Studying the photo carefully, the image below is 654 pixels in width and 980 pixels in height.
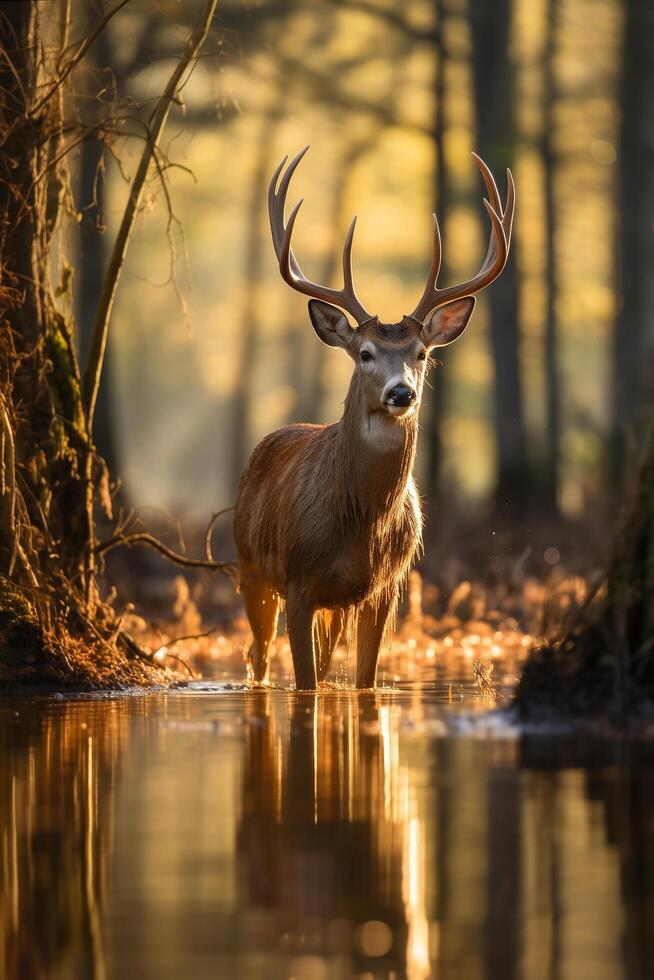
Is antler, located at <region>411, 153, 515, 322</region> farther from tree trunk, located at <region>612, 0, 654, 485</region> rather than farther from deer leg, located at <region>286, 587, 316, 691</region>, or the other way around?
tree trunk, located at <region>612, 0, 654, 485</region>

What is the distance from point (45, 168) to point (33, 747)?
4248 millimetres

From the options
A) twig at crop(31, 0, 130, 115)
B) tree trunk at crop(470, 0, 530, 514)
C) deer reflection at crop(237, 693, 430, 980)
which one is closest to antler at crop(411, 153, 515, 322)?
twig at crop(31, 0, 130, 115)

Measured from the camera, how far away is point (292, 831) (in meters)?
4.90

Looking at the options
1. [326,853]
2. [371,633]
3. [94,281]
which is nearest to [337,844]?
[326,853]

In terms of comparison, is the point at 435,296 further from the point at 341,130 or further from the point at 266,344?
the point at 266,344

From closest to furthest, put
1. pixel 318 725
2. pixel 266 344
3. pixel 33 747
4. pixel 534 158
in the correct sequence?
pixel 33 747 → pixel 318 725 → pixel 534 158 → pixel 266 344

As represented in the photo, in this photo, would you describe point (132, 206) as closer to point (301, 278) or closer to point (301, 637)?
point (301, 278)

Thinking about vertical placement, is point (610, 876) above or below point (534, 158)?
below

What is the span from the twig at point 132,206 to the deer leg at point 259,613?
1770 mm

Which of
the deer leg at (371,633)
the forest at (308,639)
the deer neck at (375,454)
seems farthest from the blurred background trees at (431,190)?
the deer leg at (371,633)

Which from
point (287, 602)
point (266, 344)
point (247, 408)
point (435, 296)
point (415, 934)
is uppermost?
point (266, 344)

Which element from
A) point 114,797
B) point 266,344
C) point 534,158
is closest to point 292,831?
point 114,797

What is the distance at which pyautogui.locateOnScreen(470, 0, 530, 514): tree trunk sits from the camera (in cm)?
2244

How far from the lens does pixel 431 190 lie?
2598 centimetres
